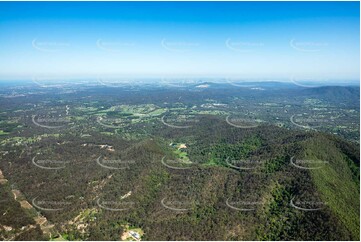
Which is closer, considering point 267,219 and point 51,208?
point 267,219

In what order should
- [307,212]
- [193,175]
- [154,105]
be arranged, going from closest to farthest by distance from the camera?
[307,212] < [193,175] < [154,105]

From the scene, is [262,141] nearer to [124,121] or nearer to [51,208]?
[51,208]

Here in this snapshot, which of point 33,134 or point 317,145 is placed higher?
point 317,145

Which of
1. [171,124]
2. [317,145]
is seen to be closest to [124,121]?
[171,124]

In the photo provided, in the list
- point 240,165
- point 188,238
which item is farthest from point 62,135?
point 188,238

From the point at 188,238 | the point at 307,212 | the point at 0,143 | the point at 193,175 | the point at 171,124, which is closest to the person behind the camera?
the point at 188,238

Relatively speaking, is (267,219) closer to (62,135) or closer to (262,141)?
(262,141)
